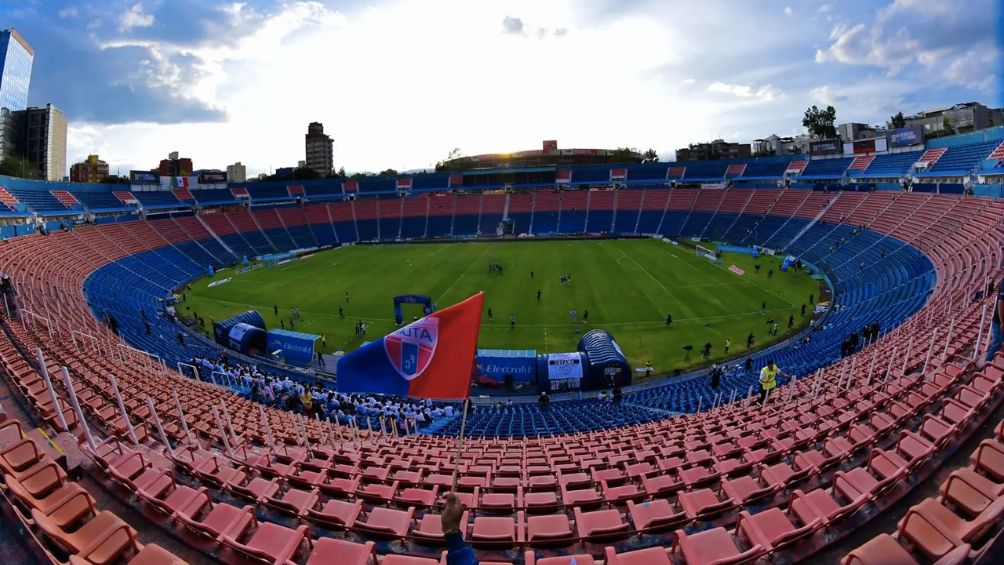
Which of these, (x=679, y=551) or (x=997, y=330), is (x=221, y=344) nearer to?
(x=679, y=551)

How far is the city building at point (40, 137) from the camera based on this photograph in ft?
472

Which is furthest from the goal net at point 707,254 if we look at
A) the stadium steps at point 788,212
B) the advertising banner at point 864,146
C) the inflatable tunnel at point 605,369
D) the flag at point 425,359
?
the flag at point 425,359

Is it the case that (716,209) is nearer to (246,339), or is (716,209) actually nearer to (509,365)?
(509,365)

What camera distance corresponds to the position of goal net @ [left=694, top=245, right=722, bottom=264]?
54.7m

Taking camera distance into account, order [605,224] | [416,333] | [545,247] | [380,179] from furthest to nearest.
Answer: [380,179] < [605,224] < [545,247] < [416,333]

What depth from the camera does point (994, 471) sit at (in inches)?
223

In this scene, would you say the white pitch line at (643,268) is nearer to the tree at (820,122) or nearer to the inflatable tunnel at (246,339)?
the inflatable tunnel at (246,339)

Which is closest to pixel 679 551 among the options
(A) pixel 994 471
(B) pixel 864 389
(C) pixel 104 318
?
(A) pixel 994 471

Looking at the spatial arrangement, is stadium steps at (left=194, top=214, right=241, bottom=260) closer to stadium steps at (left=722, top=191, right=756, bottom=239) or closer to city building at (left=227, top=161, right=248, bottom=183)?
stadium steps at (left=722, top=191, right=756, bottom=239)

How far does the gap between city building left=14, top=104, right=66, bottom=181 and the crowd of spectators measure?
167951 millimetres

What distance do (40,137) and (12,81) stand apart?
27.2 meters

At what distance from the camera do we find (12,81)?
124062 millimetres

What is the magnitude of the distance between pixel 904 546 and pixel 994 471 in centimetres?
173

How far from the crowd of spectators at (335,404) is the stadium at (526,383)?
17cm
